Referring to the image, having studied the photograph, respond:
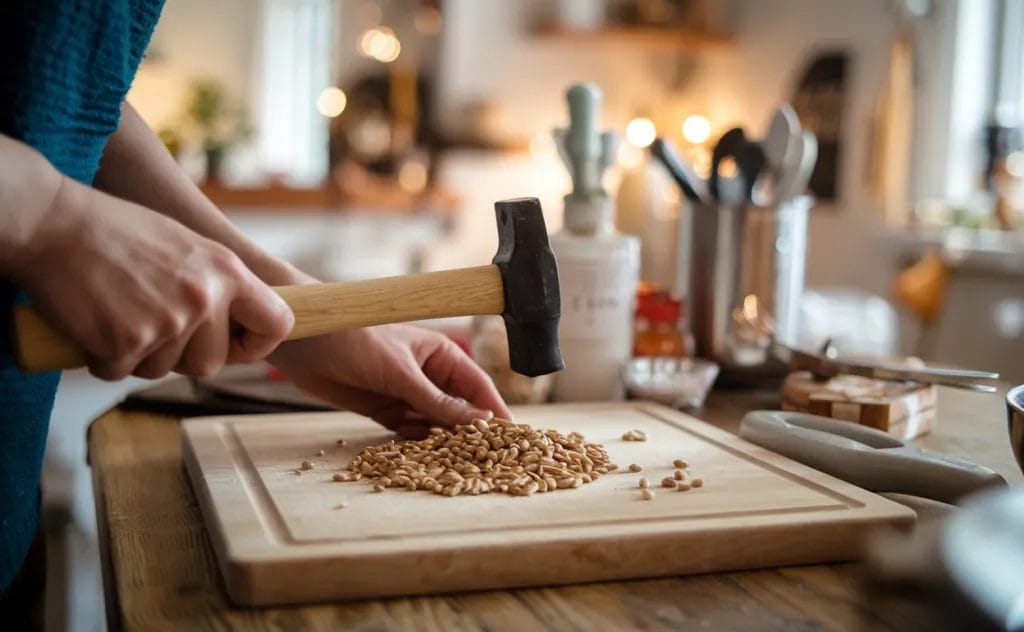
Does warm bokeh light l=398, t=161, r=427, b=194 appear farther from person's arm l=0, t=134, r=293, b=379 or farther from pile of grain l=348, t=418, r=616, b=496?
person's arm l=0, t=134, r=293, b=379

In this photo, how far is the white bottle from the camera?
1.26 meters

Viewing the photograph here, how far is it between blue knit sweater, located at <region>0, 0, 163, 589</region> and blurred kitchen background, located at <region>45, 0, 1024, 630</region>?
129 inches

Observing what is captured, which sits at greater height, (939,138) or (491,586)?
(939,138)

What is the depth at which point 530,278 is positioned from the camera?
0.89 metres

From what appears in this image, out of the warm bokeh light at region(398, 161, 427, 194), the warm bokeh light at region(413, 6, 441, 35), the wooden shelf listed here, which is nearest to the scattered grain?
the wooden shelf

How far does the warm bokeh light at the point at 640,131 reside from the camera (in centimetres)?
525

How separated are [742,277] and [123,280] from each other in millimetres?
970

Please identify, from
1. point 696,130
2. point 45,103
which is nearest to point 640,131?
point 696,130

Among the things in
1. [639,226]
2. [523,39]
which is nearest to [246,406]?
[639,226]

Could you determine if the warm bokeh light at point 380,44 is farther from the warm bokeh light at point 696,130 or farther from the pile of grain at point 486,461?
the pile of grain at point 486,461

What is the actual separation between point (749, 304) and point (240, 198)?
4125mm

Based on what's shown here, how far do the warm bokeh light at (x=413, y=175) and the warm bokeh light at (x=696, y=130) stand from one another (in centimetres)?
139

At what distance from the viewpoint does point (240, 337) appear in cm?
76

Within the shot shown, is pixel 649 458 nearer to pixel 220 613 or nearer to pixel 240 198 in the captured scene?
pixel 220 613
